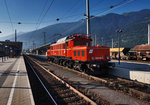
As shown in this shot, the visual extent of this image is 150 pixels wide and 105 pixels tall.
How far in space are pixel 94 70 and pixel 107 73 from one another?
1709 millimetres

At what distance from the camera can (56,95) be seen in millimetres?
6906

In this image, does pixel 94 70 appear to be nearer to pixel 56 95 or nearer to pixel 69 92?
pixel 69 92

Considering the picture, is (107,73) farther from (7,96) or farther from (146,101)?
(7,96)

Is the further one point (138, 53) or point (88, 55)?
point (138, 53)

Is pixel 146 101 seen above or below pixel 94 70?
below

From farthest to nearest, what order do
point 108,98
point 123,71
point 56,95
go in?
point 123,71, point 56,95, point 108,98

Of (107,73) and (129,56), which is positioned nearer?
(107,73)

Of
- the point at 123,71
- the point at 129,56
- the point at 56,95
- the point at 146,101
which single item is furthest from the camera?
the point at 129,56

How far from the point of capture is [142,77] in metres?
9.32

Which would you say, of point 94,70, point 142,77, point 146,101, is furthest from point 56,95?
point 142,77

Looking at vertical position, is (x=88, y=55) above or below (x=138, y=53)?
below

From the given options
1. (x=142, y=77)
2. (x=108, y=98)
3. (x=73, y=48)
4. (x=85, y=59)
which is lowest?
(x=108, y=98)

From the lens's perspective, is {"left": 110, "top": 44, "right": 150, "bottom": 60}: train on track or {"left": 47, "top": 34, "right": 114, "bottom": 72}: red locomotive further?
{"left": 110, "top": 44, "right": 150, "bottom": 60}: train on track

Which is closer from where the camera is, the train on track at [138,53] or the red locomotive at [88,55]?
the red locomotive at [88,55]
